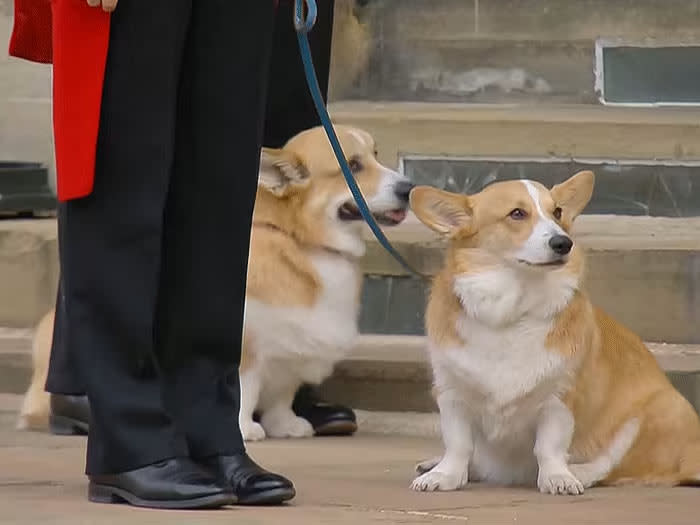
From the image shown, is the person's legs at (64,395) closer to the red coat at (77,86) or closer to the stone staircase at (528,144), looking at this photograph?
the stone staircase at (528,144)

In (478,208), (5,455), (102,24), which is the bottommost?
(5,455)

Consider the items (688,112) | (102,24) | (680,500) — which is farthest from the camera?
(688,112)

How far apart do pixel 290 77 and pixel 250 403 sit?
30.4 inches

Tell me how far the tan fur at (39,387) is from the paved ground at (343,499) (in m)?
0.21

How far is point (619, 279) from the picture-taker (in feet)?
13.6

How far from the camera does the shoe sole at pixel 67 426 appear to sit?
3866mm

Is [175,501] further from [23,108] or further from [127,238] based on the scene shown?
[23,108]

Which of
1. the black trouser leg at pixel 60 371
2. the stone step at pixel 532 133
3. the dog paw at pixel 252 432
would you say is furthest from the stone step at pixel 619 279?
the black trouser leg at pixel 60 371

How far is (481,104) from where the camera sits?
524 cm

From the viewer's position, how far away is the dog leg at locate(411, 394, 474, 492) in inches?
125

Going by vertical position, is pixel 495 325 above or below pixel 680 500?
above

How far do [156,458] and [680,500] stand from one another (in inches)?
39.1

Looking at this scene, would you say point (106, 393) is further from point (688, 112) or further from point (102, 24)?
point (688, 112)

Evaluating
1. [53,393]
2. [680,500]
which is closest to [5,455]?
[53,393]
